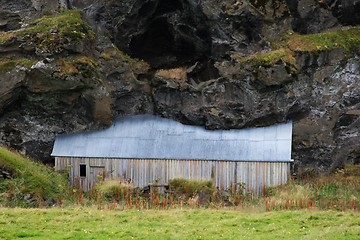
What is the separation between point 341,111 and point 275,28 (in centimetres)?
730

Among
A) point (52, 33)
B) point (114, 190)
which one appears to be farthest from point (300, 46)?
point (52, 33)

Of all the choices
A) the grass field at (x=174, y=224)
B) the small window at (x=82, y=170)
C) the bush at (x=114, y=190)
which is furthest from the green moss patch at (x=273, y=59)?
the small window at (x=82, y=170)

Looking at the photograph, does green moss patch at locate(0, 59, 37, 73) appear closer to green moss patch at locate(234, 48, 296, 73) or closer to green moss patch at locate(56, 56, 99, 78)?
green moss patch at locate(56, 56, 99, 78)

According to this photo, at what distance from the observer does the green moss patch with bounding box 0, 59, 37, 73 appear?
2656cm

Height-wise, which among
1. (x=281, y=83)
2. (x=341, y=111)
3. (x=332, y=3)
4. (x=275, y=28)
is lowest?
(x=341, y=111)

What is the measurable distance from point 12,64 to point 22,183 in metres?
9.08

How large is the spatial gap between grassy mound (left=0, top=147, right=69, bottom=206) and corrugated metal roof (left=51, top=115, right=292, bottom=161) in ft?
13.2

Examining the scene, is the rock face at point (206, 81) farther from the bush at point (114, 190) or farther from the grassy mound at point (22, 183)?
the bush at point (114, 190)

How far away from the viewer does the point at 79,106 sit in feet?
93.0

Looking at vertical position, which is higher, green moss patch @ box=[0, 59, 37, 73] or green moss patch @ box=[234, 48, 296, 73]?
green moss patch @ box=[234, 48, 296, 73]

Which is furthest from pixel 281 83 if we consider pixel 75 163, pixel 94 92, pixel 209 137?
pixel 75 163

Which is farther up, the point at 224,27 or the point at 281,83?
the point at 224,27

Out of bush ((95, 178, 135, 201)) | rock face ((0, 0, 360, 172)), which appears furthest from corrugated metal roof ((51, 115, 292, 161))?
bush ((95, 178, 135, 201))

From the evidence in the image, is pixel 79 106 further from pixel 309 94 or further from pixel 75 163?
pixel 309 94
